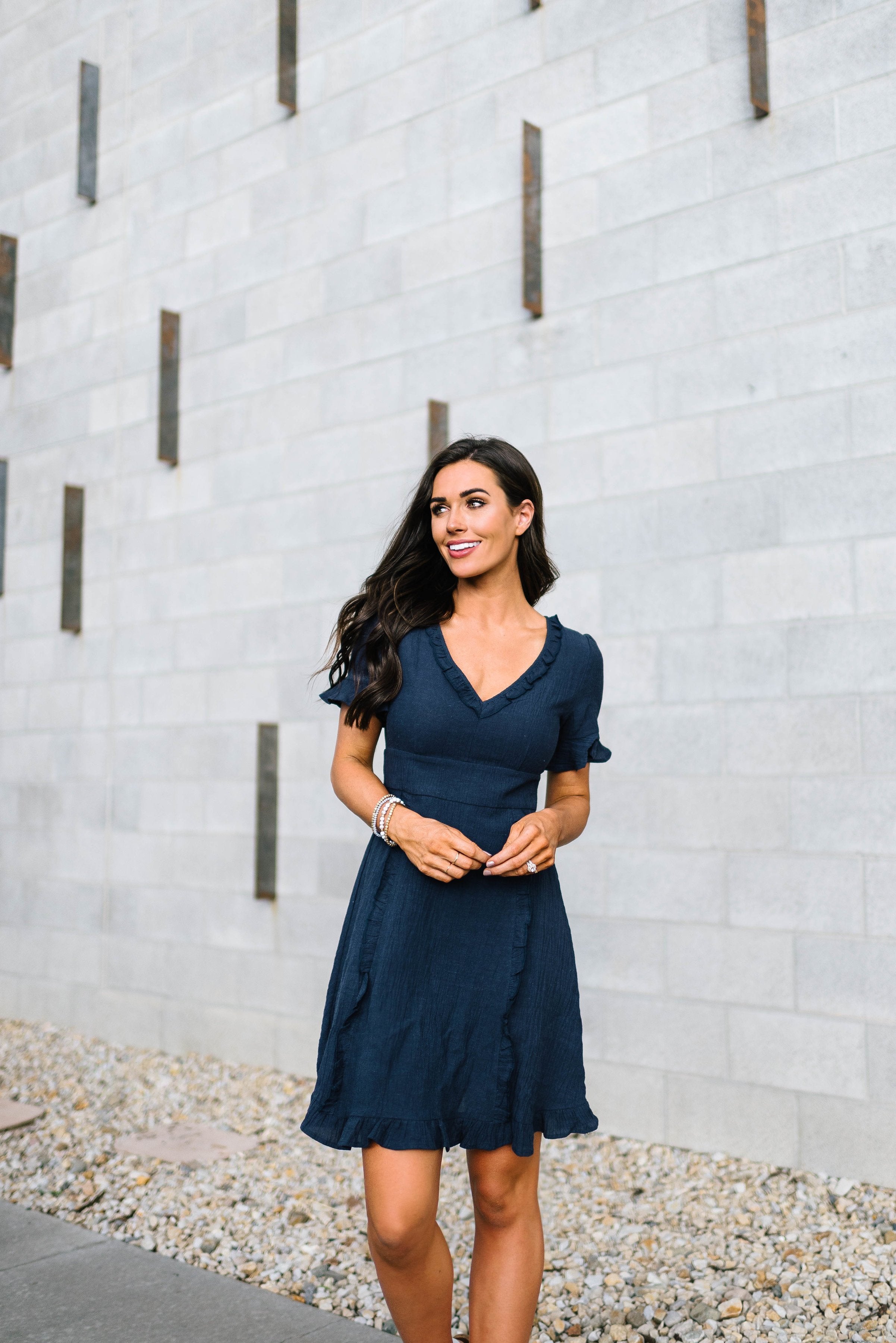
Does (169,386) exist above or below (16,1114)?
above

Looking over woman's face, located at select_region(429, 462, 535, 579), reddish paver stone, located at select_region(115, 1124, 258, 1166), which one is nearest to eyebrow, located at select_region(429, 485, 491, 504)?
woman's face, located at select_region(429, 462, 535, 579)

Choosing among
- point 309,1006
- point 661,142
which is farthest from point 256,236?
point 309,1006

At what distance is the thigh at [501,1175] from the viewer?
1824 millimetres

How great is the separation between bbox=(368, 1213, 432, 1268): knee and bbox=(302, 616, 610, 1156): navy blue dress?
112mm

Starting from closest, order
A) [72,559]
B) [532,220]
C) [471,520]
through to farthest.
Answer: [471,520] < [532,220] < [72,559]

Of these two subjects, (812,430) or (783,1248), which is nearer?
(783,1248)

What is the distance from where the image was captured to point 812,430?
3492mm

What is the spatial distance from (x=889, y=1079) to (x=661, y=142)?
10.1ft

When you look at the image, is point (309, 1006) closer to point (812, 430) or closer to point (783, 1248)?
point (783, 1248)

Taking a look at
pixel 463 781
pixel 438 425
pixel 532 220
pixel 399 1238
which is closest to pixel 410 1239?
pixel 399 1238

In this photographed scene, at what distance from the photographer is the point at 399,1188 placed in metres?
1.75

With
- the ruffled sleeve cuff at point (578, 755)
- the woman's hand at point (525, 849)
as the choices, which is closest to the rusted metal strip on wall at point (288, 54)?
the ruffled sleeve cuff at point (578, 755)

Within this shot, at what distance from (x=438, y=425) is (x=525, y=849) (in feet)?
9.62

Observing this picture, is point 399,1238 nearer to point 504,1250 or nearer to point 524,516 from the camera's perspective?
Answer: point 504,1250
